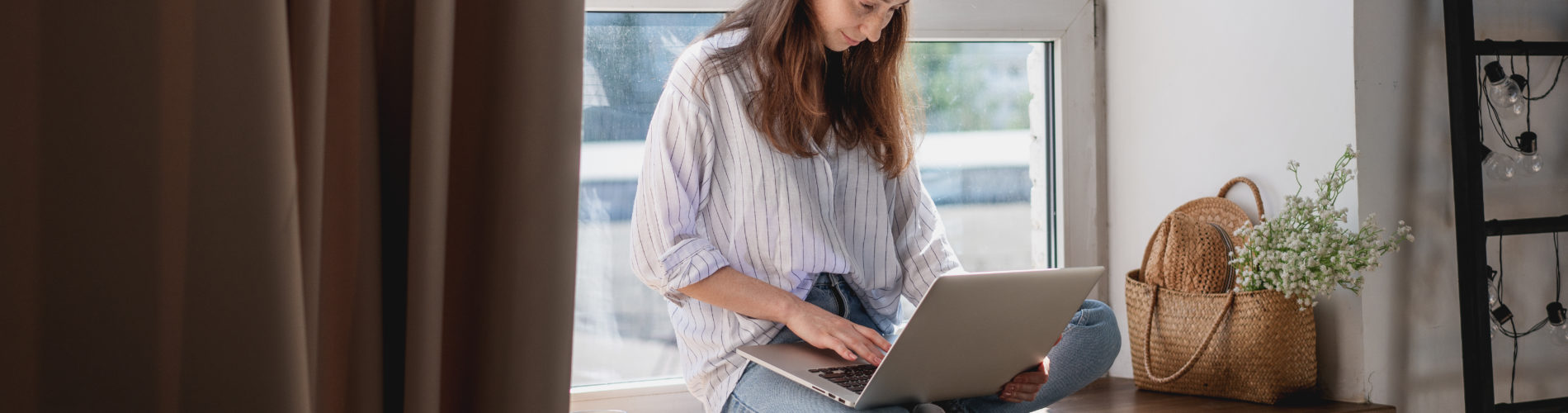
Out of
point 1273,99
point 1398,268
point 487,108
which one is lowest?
point 1398,268

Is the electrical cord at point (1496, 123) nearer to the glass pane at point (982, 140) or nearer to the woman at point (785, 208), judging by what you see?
the glass pane at point (982, 140)

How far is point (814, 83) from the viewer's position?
1315mm

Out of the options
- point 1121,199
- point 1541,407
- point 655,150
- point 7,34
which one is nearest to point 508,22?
point 7,34

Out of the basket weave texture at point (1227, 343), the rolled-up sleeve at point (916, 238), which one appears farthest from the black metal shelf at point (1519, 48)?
the rolled-up sleeve at point (916, 238)

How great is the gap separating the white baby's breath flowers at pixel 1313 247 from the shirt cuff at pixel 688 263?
39.1 inches

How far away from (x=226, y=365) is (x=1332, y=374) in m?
1.88

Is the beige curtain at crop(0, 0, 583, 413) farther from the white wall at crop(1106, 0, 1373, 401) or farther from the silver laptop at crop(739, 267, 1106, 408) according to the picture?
the white wall at crop(1106, 0, 1373, 401)

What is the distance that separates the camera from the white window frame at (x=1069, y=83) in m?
2.00

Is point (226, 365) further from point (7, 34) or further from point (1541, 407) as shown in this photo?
point (1541, 407)

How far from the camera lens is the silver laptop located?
0.97 meters

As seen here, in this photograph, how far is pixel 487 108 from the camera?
1.40 ft

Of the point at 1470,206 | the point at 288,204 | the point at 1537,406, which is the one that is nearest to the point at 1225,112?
the point at 1470,206

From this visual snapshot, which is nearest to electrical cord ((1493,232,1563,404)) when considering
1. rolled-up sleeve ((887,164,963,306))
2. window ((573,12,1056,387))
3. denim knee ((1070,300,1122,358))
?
window ((573,12,1056,387))

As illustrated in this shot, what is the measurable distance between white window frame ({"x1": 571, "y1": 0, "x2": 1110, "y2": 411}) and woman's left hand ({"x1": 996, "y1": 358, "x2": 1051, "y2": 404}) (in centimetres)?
86
